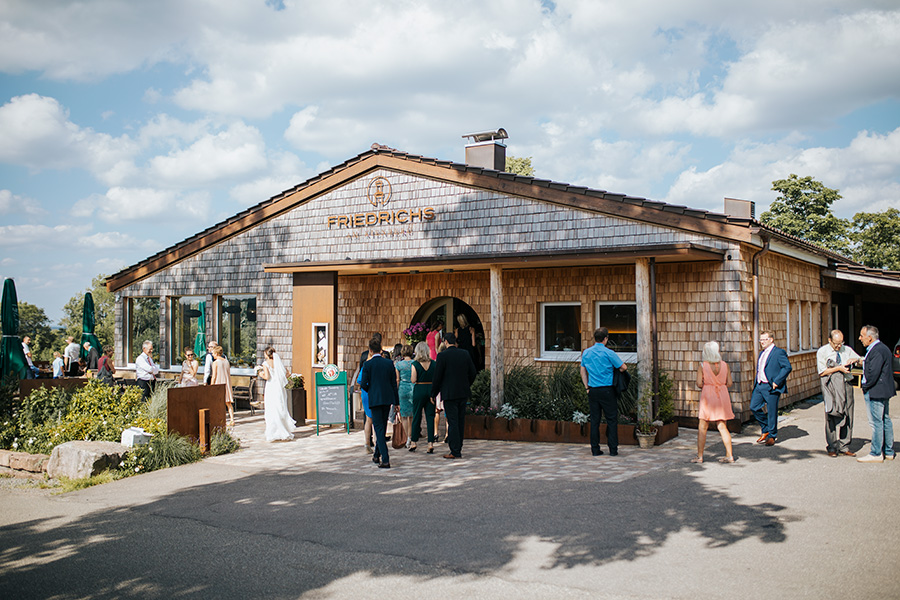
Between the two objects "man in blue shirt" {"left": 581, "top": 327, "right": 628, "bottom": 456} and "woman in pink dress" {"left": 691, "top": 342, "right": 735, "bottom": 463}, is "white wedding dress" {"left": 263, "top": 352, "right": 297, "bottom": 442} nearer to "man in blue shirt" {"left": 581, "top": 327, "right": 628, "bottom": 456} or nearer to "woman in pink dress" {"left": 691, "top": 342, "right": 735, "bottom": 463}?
"man in blue shirt" {"left": 581, "top": 327, "right": 628, "bottom": 456}

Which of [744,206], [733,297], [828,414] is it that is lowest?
[828,414]

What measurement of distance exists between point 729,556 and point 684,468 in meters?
3.57

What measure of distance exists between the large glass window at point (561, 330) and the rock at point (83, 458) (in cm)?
780

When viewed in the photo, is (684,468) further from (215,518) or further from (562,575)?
(215,518)

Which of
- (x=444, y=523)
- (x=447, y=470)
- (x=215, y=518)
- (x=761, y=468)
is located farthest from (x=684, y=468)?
(x=215, y=518)

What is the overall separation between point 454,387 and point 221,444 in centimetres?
384

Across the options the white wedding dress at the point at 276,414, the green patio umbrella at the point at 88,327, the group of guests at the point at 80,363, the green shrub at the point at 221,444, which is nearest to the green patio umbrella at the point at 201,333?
the group of guests at the point at 80,363

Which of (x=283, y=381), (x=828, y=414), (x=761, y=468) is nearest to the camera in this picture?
(x=761, y=468)

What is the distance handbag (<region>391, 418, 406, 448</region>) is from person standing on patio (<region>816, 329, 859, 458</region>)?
19.8 feet

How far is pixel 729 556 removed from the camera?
227 inches

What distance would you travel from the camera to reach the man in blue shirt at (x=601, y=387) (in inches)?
403

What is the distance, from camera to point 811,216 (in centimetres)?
3456

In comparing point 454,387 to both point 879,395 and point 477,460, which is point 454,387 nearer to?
point 477,460

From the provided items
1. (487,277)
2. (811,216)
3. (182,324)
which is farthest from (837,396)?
(811,216)
